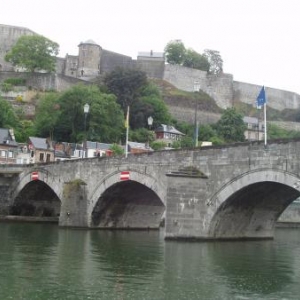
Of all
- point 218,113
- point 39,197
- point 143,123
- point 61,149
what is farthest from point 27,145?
point 218,113

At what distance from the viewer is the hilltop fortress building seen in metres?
100

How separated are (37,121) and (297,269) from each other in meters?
60.0

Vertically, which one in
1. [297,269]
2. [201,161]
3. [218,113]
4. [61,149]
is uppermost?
[218,113]

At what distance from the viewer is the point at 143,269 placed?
58.2 ft

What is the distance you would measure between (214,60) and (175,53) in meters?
11.6

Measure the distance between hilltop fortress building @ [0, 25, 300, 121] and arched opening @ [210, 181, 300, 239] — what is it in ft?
218

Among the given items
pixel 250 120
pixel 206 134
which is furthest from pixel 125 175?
pixel 250 120

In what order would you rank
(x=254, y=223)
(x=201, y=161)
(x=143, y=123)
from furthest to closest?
(x=143, y=123)
(x=254, y=223)
(x=201, y=161)

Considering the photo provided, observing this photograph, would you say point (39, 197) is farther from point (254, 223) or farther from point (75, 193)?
point (254, 223)

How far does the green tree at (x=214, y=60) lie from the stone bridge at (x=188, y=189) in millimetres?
85891

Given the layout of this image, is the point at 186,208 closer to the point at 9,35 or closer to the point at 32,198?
the point at 32,198

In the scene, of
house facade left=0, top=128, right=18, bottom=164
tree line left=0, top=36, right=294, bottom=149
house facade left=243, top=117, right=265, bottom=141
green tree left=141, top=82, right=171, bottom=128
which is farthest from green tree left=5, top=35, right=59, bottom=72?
house facade left=243, top=117, right=265, bottom=141

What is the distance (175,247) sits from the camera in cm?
2339

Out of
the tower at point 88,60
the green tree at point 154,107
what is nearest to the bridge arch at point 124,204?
the green tree at point 154,107
